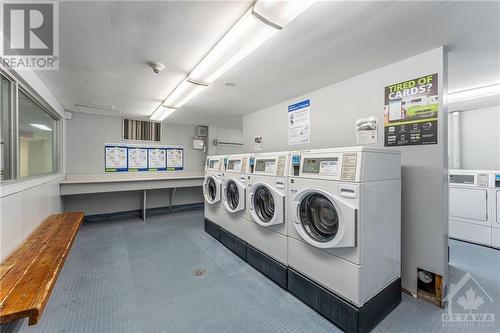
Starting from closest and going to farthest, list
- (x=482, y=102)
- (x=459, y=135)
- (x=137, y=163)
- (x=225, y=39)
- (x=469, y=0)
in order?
(x=469, y=0) → (x=225, y=39) → (x=482, y=102) → (x=459, y=135) → (x=137, y=163)

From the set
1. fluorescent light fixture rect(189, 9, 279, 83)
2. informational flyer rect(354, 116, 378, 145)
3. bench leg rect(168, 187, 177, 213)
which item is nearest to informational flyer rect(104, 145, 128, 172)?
bench leg rect(168, 187, 177, 213)

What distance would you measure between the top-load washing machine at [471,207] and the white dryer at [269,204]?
3000 mm

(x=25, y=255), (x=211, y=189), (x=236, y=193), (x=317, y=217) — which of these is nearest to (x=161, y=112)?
(x=211, y=189)

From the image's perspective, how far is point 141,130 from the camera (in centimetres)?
477

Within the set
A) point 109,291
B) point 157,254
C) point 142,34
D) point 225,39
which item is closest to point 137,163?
point 157,254

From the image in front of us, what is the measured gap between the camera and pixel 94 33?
160cm

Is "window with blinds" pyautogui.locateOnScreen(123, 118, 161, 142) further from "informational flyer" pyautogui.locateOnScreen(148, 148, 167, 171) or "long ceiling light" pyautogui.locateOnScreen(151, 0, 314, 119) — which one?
"long ceiling light" pyautogui.locateOnScreen(151, 0, 314, 119)

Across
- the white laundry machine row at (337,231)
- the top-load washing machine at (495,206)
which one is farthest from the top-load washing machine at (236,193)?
the top-load washing machine at (495,206)

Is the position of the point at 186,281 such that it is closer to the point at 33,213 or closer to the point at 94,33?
the point at 33,213

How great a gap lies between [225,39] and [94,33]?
1.01m

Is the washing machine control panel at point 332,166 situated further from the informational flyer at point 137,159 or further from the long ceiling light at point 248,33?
the informational flyer at point 137,159

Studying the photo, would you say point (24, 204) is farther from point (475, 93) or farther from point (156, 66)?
point (475, 93)

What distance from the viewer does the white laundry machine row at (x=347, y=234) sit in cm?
149

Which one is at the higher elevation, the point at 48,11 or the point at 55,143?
the point at 48,11
